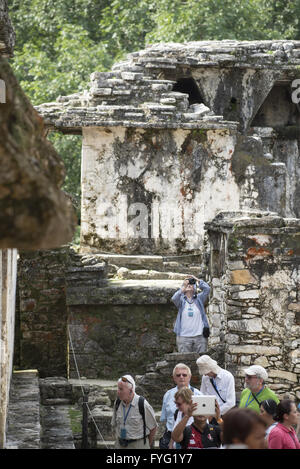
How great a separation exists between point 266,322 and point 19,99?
7051mm

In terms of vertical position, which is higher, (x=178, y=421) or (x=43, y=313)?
(x=43, y=313)

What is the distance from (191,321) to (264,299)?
98 cm

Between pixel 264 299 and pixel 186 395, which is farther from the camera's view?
pixel 264 299

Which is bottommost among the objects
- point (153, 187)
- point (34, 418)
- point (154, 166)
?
point (34, 418)

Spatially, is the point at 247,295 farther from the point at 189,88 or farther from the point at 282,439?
the point at 189,88

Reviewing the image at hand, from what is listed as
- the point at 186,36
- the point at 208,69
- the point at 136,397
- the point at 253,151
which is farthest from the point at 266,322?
the point at 186,36

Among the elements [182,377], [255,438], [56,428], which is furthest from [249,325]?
[255,438]

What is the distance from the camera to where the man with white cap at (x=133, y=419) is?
27.0 feet

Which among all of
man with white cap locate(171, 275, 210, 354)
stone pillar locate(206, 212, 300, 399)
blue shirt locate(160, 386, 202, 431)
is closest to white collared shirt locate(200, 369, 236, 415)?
blue shirt locate(160, 386, 202, 431)

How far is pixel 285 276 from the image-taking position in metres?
11.2

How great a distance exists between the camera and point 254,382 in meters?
8.41

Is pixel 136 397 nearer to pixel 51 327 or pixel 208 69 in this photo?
pixel 51 327

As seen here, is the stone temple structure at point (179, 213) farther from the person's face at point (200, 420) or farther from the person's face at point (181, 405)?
the person's face at point (200, 420)
